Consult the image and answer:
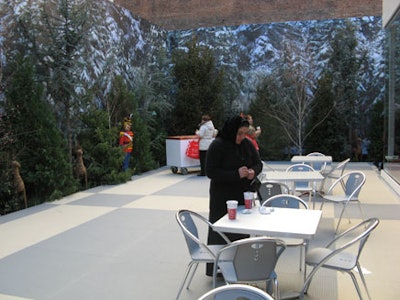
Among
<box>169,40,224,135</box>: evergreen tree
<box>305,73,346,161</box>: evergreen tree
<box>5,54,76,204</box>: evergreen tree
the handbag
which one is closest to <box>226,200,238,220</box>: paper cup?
<box>5,54,76,204</box>: evergreen tree

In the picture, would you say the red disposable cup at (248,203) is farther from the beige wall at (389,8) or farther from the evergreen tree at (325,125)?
the evergreen tree at (325,125)

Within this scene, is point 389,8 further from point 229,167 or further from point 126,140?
point 229,167

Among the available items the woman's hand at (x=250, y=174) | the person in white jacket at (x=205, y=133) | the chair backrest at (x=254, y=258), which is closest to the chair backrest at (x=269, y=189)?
the woman's hand at (x=250, y=174)

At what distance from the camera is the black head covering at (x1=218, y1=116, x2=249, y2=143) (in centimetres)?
399

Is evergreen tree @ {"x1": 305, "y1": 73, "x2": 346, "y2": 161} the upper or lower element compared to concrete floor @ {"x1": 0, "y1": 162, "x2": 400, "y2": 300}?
upper

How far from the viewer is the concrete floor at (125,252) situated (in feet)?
13.4

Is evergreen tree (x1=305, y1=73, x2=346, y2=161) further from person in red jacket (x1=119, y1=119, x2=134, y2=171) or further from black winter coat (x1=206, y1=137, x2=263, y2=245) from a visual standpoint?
black winter coat (x1=206, y1=137, x2=263, y2=245)

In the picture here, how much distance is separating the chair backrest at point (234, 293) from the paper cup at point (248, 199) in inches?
68.3

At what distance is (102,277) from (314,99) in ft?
34.1

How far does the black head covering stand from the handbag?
730cm

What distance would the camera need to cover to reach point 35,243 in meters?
5.66

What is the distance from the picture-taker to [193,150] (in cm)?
1140

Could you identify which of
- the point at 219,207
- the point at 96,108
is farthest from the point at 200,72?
the point at 219,207

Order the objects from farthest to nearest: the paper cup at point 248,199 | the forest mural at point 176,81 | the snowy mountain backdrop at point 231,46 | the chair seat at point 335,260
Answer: the snowy mountain backdrop at point 231,46, the forest mural at point 176,81, the paper cup at point 248,199, the chair seat at point 335,260
